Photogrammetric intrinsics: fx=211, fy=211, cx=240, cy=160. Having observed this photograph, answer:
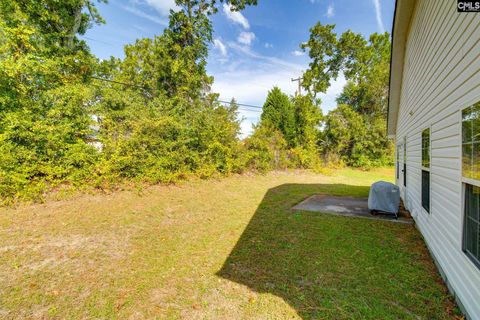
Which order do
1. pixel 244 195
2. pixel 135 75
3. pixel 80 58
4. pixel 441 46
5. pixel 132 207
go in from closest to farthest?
pixel 441 46
pixel 132 207
pixel 244 195
pixel 80 58
pixel 135 75

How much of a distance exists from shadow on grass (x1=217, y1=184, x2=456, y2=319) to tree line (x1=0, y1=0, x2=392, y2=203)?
5.24m

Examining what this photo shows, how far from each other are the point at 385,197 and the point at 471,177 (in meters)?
3.44

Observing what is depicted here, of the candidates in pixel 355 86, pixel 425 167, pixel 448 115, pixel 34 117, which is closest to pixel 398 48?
pixel 425 167

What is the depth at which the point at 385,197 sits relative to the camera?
16.9ft

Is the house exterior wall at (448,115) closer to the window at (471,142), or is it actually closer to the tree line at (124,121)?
the window at (471,142)

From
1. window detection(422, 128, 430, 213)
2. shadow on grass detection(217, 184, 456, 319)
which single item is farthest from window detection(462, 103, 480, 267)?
window detection(422, 128, 430, 213)

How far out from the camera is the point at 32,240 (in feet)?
11.9


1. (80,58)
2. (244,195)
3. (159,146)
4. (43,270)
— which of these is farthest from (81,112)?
(244,195)

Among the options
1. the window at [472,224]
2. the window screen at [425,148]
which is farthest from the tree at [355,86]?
the window at [472,224]

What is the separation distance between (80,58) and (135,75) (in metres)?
11.8

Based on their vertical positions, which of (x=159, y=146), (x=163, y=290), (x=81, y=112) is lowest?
(x=163, y=290)

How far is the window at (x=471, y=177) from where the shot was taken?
195 centimetres

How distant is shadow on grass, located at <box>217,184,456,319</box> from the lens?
2.22 meters

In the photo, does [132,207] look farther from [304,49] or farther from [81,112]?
[304,49]
